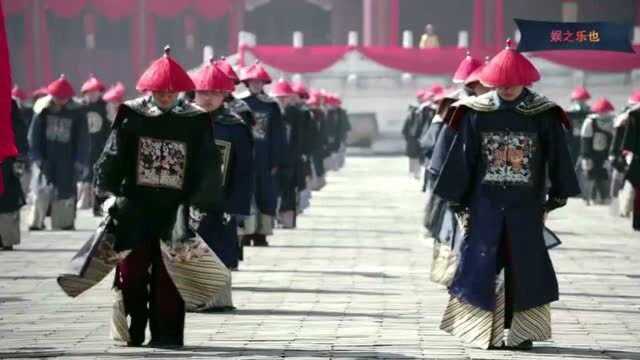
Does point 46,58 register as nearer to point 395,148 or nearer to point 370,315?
point 395,148

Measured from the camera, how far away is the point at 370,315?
40.5 feet

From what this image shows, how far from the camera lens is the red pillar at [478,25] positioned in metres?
48.3

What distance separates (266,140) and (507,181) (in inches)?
294

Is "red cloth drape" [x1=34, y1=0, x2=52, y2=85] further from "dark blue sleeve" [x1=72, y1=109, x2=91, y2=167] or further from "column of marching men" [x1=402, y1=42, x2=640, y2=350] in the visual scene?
"column of marching men" [x1=402, y1=42, x2=640, y2=350]

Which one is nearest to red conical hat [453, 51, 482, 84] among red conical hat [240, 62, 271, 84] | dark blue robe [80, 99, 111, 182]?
red conical hat [240, 62, 271, 84]

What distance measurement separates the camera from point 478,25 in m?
48.7

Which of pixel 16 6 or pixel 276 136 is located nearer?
pixel 276 136

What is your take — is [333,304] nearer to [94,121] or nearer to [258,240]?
[258,240]

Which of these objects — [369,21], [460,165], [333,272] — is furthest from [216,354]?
[369,21]

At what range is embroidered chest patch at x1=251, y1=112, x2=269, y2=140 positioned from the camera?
18.0 m

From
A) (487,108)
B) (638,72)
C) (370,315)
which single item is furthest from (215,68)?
(638,72)

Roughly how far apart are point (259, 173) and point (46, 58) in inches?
1243

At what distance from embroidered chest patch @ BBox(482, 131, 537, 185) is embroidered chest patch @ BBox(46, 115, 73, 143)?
10.9m

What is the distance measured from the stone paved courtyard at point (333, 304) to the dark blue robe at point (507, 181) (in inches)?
18.3
